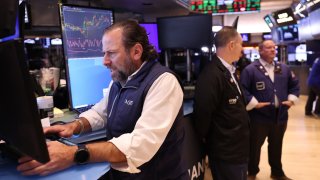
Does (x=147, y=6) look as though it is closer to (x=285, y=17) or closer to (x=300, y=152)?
(x=300, y=152)

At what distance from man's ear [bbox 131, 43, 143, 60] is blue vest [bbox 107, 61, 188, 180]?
5 cm

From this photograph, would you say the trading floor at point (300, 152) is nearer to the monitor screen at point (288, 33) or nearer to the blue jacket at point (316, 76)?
the blue jacket at point (316, 76)

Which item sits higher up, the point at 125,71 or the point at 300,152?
the point at 125,71

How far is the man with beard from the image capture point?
47.2 inches

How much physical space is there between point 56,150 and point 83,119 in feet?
1.77

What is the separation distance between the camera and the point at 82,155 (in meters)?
1.18

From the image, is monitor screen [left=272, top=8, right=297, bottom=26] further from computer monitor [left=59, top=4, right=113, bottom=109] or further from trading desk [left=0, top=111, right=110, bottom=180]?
trading desk [left=0, top=111, right=110, bottom=180]

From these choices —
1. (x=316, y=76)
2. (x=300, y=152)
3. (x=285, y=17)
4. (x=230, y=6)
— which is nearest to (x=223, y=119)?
(x=300, y=152)

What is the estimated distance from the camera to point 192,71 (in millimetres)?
3777

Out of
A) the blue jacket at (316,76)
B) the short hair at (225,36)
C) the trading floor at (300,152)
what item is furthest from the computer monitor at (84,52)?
the blue jacket at (316,76)

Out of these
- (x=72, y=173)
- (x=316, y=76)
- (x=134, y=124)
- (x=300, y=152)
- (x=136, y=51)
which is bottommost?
(x=300, y=152)

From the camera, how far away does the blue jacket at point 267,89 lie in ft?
11.9

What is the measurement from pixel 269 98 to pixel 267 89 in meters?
0.10

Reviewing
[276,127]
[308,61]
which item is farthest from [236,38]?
[308,61]
